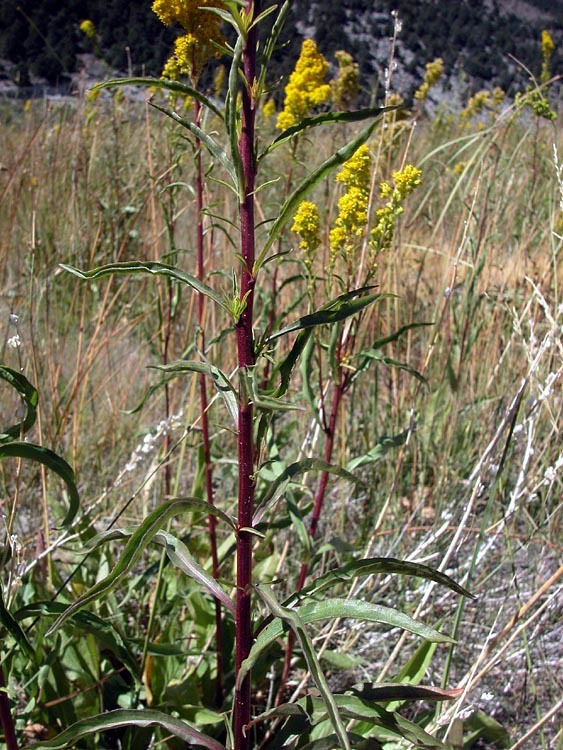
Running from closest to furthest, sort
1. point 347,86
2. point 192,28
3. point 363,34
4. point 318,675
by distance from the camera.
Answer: point 318,675
point 192,28
point 347,86
point 363,34

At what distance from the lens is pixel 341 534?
6.20 feet

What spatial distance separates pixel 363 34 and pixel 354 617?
102 feet

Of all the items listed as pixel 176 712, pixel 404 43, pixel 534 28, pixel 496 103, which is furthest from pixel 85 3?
pixel 176 712

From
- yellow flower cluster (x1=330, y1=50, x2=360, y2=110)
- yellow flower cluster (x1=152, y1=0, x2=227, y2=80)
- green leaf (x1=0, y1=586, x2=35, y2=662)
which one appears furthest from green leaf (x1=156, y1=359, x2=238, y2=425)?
yellow flower cluster (x1=330, y1=50, x2=360, y2=110)

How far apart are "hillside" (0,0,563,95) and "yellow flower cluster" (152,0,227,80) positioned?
403 inches

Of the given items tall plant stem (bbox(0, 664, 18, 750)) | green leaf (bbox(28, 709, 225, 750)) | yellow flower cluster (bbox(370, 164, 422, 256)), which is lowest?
tall plant stem (bbox(0, 664, 18, 750))

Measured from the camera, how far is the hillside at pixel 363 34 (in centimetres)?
1680

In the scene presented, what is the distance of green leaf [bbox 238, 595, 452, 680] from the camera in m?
0.78

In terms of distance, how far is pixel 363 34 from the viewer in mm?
28234

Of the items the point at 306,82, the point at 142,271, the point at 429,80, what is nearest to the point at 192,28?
the point at 306,82

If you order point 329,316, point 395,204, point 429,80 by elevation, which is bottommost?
point 329,316

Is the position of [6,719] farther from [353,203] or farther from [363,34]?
[363,34]

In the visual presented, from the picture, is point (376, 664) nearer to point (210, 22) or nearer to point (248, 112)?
point (248, 112)

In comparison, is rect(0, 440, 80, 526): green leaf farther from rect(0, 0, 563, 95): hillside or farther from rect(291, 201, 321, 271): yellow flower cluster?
rect(0, 0, 563, 95): hillside
